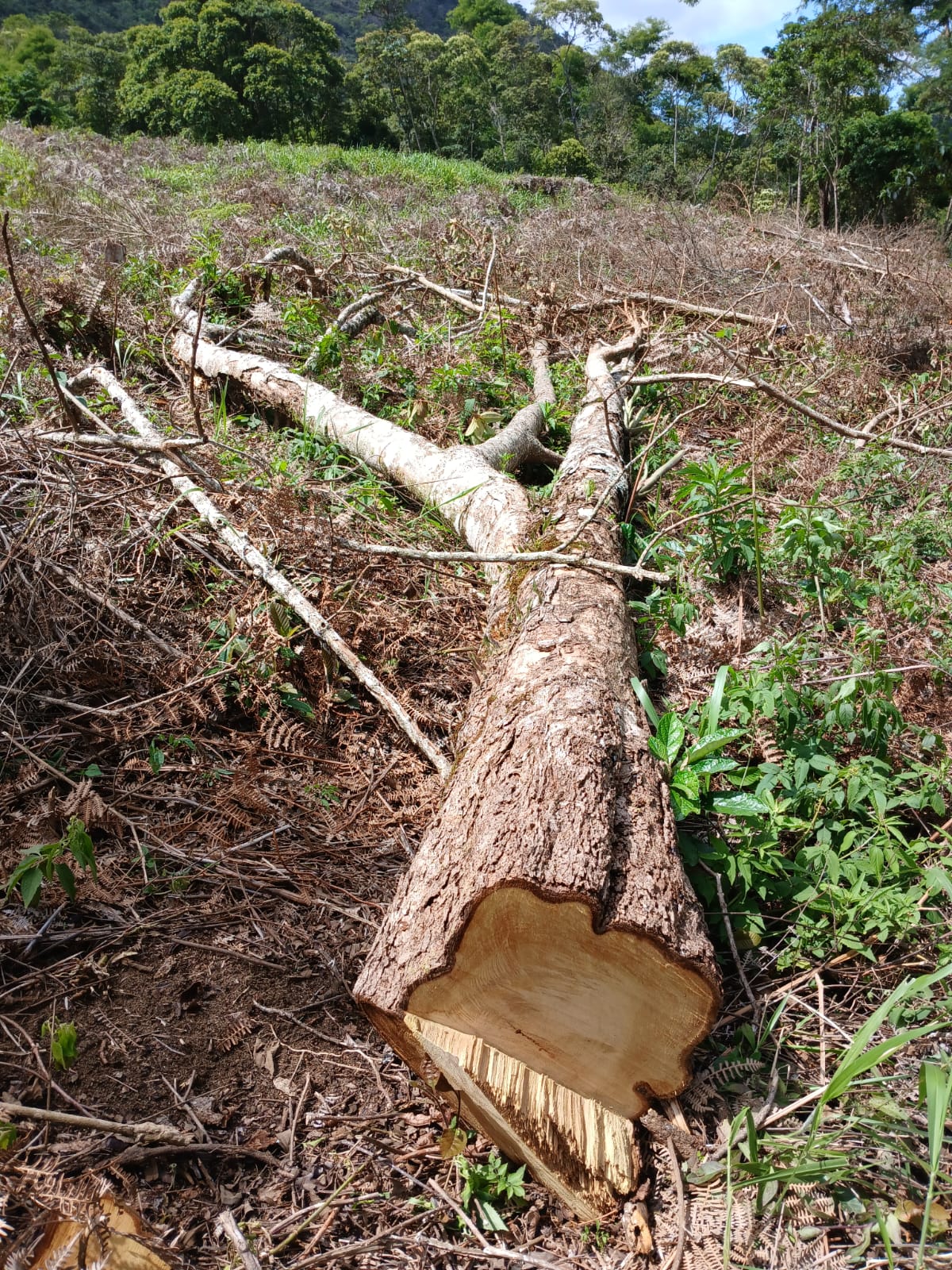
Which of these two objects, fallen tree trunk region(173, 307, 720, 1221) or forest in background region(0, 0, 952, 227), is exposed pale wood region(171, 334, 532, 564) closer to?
fallen tree trunk region(173, 307, 720, 1221)

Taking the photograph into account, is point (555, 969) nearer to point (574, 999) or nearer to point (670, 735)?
point (574, 999)

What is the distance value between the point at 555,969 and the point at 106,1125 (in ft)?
2.82

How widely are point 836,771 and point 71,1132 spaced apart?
6.21 ft

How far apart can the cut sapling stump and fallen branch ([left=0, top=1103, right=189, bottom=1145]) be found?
411 mm

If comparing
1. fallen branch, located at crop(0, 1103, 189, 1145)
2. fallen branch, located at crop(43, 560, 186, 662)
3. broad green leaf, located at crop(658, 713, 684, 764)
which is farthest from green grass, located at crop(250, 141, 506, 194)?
fallen branch, located at crop(0, 1103, 189, 1145)

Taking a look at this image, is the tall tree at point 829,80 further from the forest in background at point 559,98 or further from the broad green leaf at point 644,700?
the broad green leaf at point 644,700

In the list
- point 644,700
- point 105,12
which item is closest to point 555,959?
point 644,700

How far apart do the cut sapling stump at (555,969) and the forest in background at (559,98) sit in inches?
487

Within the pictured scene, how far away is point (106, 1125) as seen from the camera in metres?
1.41

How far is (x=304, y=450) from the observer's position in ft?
13.3

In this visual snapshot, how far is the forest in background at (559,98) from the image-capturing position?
1558 centimetres

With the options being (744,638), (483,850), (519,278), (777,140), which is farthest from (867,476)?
(777,140)

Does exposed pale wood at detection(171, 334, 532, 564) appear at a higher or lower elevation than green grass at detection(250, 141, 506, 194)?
lower

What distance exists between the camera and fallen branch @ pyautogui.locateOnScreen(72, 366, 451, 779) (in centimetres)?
249
